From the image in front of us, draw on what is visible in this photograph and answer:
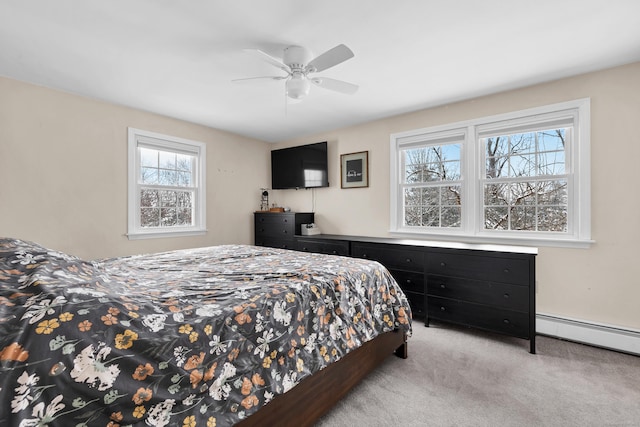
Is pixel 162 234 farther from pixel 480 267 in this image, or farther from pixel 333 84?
pixel 480 267

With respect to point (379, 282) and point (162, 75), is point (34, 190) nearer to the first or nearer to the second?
point (162, 75)

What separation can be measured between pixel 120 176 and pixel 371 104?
3022mm

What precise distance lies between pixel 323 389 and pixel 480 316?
1.90 m

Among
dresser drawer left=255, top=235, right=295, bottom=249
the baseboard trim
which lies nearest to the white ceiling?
dresser drawer left=255, top=235, right=295, bottom=249

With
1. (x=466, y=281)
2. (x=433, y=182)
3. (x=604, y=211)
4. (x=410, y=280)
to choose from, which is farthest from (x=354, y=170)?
(x=604, y=211)

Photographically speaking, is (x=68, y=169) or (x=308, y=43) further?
(x=68, y=169)

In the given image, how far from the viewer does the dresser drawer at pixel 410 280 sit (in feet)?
10.4

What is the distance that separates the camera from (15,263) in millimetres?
1345

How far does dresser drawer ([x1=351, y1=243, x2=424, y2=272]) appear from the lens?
3.17 metres

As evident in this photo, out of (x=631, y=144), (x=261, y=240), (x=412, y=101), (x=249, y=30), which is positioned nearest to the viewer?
(x=249, y=30)

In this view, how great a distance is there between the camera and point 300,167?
4766 mm

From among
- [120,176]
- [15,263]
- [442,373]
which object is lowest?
[442,373]

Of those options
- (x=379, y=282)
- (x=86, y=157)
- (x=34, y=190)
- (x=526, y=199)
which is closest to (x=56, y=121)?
(x=86, y=157)

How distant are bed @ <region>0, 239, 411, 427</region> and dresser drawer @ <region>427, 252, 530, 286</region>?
121 centimetres
